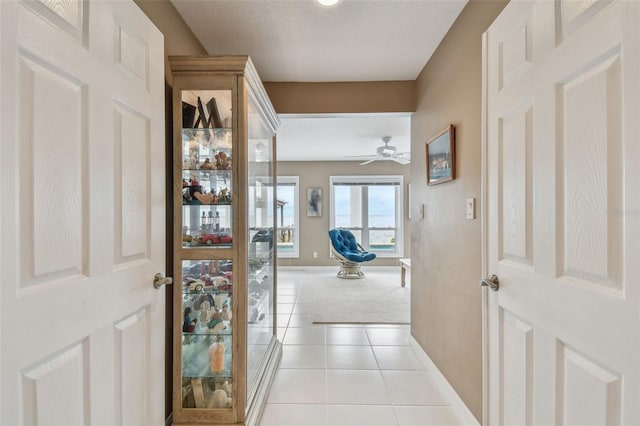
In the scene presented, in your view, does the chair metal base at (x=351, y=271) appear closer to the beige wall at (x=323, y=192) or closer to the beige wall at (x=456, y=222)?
the beige wall at (x=323, y=192)

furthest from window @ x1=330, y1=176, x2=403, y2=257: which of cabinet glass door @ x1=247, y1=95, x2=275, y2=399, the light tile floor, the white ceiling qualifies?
cabinet glass door @ x1=247, y1=95, x2=275, y2=399

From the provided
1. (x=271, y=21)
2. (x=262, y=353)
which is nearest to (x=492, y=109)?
(x=271, y=21)

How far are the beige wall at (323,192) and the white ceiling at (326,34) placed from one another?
4.26m

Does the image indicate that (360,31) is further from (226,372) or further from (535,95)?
(226,372)

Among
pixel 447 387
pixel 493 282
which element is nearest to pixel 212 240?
pixel 493 282

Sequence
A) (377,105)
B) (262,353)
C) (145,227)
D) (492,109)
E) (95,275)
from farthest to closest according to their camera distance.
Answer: (377,105) → (262,353) → (492,109) → (145,227) → (95,275)

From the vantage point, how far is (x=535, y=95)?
1.05m

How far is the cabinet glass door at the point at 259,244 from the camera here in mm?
1902

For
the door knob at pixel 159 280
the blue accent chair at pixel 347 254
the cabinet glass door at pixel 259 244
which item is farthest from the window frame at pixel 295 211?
the door knob at pixel 159 280

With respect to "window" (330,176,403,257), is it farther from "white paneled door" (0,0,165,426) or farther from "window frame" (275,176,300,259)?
"white paneled door" (0,0,165,426)

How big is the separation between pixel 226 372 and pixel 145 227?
981mm

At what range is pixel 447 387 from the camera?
2.08 metres

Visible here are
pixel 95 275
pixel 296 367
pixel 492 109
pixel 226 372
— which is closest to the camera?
pixel 95 275

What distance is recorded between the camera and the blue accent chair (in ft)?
20.0
